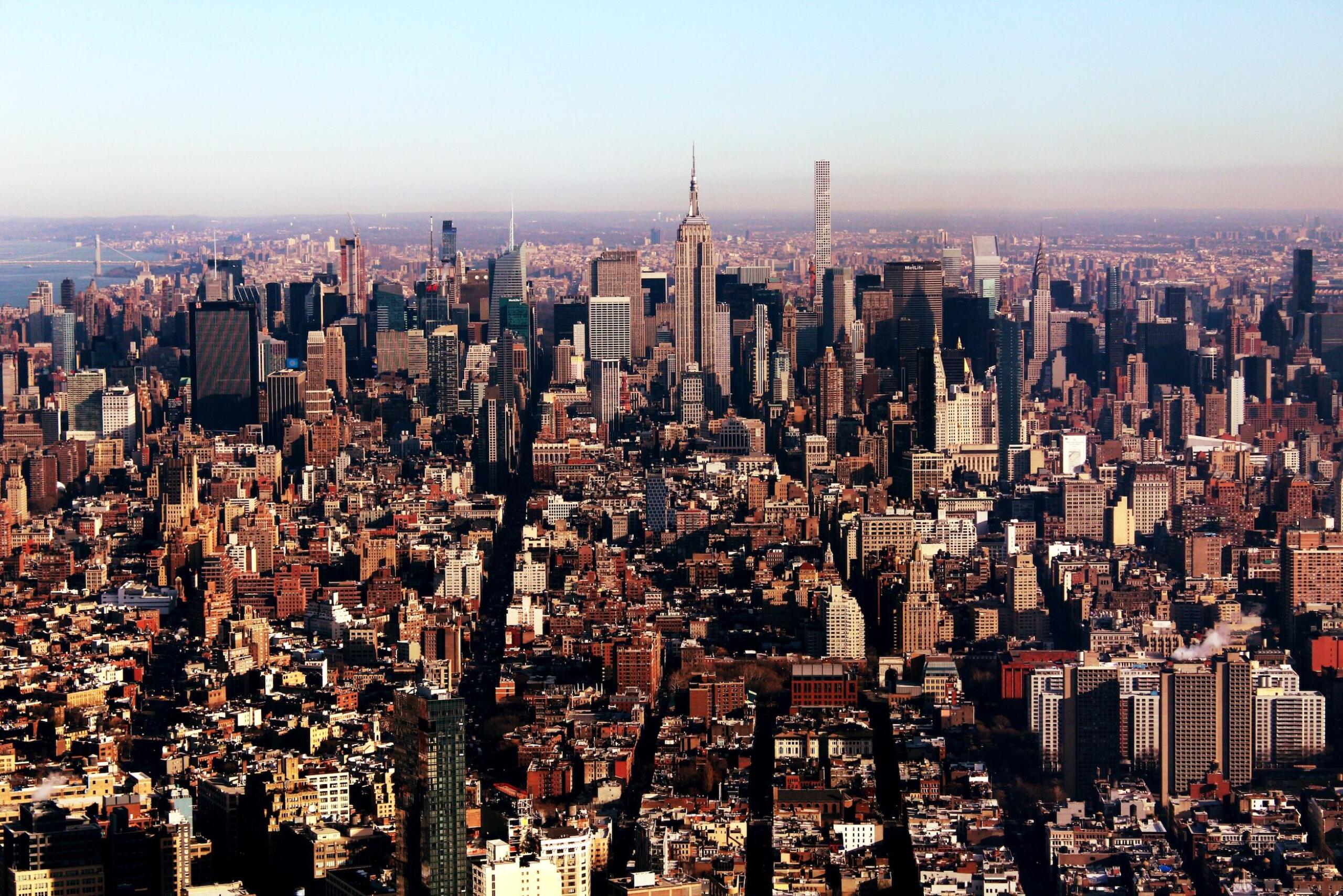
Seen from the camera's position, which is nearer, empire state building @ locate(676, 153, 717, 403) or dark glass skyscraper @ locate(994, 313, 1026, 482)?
dark glass skyscraper @ locate(994, 313, 1026, 482)

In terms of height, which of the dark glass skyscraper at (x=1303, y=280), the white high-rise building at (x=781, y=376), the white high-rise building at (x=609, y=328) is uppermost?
the dark glass skyscraper at (x=1303, y=280)

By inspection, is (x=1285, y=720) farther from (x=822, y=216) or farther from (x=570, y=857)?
(x=822, y=216)

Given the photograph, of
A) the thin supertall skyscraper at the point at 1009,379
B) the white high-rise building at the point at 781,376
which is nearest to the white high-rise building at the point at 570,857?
the thin supertall skyscraper at the point at 1009,379

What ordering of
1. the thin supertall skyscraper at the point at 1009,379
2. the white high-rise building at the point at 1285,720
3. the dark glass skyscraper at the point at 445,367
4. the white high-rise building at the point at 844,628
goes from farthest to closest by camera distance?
1. the dark glass skyscraper at the point at 445,367
2. the thin supertall skyscraper at the point at 1009,379
3. the white high-rise building at the point at 844,628
4. the white high-rise building at the point at 1285,720

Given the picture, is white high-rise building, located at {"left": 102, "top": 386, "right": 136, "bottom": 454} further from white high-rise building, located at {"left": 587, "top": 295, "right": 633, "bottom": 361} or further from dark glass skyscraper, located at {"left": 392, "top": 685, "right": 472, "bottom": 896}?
dark glass skyscraper, located at {"left": 392, "top": 685, "right": 472, "bottom": 896}

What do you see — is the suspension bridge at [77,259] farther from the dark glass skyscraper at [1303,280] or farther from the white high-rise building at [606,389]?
the dark glass skyscraper at [1303,280]

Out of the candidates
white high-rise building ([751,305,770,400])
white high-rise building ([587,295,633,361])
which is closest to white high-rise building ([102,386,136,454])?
white high-rise building ([587,295,633,361])

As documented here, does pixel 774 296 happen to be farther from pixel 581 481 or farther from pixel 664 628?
pixel 664 628
